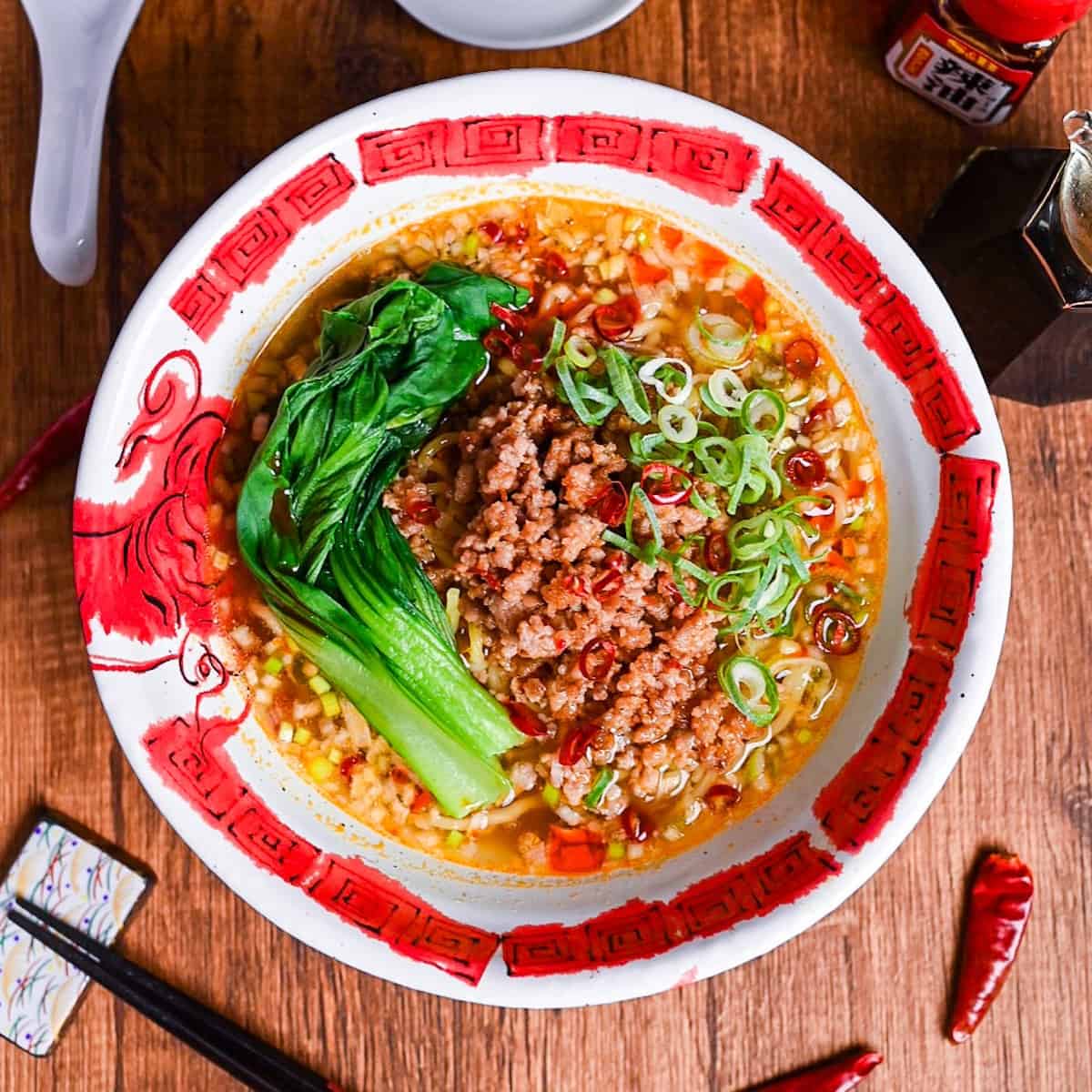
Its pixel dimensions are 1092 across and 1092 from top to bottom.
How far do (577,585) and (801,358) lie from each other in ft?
2.11

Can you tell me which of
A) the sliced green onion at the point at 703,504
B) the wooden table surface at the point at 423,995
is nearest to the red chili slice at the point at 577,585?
the sliced green onion at the point at 703,504

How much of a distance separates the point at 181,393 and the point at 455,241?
2.01 ft

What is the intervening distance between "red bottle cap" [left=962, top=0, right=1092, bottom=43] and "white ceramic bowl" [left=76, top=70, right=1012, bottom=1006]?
446mm

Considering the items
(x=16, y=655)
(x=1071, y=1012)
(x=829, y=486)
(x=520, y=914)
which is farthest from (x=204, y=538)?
(x=1071, y=1012)

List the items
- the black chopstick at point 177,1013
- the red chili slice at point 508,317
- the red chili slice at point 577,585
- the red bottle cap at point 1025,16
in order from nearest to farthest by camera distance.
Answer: the red bottle cap at point 1025,16, the red chili slice at point 577,585, the red chili slice at point 508,317, the black chopstick at point 177,1013

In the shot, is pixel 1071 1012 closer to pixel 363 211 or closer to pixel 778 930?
pixel 778 930

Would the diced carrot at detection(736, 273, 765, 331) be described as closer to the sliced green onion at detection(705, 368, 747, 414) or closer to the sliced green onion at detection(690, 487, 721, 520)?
the sliced green onion at detection(705, 368, 747, 414)

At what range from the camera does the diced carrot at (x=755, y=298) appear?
217cm

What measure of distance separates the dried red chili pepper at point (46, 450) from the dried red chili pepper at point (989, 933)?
210 centimetres

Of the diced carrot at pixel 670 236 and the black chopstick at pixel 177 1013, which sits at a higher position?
the diced carrot at pixel 670 236

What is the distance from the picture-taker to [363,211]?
2084 mm

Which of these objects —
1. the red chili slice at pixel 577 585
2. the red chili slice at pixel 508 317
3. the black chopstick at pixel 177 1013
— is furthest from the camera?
the black chopstick at pixel 177 1013

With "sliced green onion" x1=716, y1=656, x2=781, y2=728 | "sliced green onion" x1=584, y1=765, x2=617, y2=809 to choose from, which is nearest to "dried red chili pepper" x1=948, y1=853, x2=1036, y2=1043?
"sliced green onion" x1=716, y1=656, x2=781, y2=728

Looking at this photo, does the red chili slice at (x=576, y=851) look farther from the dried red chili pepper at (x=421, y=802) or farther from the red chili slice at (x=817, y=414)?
the red chili slice at (x=817, y=414)
